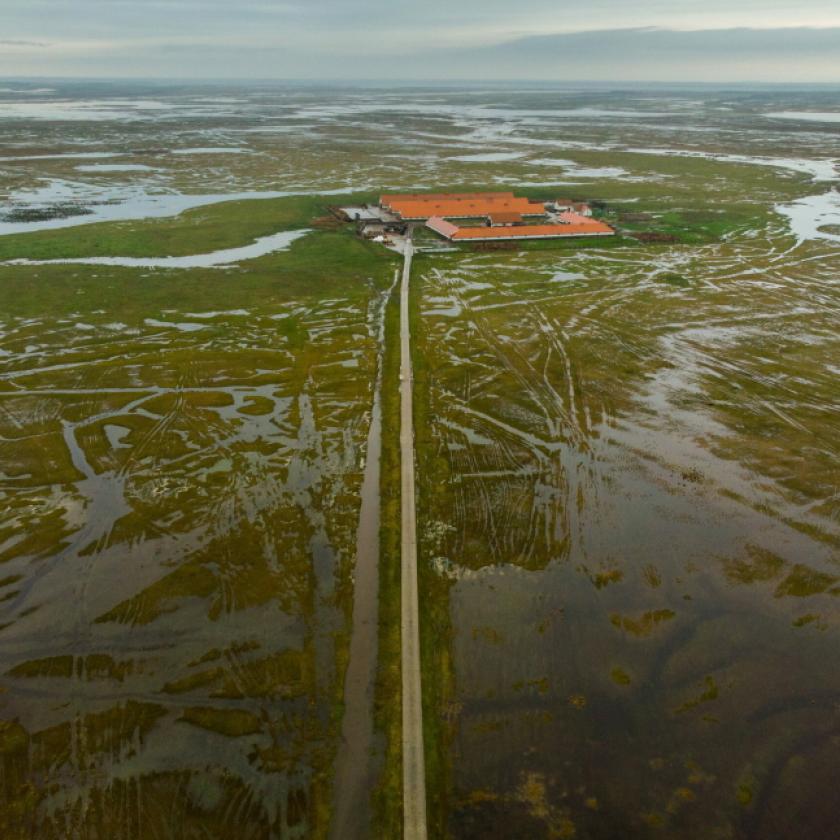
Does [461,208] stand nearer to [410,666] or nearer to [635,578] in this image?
[635,578]

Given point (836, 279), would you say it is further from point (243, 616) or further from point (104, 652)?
point (104, 652)

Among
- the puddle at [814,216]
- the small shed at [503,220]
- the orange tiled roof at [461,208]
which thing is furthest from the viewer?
the orange tiled roof at [461,208]

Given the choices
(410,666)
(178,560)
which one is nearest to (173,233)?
(178,560)

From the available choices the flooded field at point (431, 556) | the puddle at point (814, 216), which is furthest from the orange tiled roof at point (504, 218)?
the puddle at point (814, 216)

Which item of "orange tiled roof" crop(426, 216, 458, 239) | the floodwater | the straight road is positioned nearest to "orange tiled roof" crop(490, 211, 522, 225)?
"orange tiled roof" crop(426, 216, 458, 239)

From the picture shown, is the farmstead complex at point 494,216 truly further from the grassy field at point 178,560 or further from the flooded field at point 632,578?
the grassy field at point 178,560

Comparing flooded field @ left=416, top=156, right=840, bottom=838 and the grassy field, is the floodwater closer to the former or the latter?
flooded field @ left=416, top=156, right=840, bottom=838
